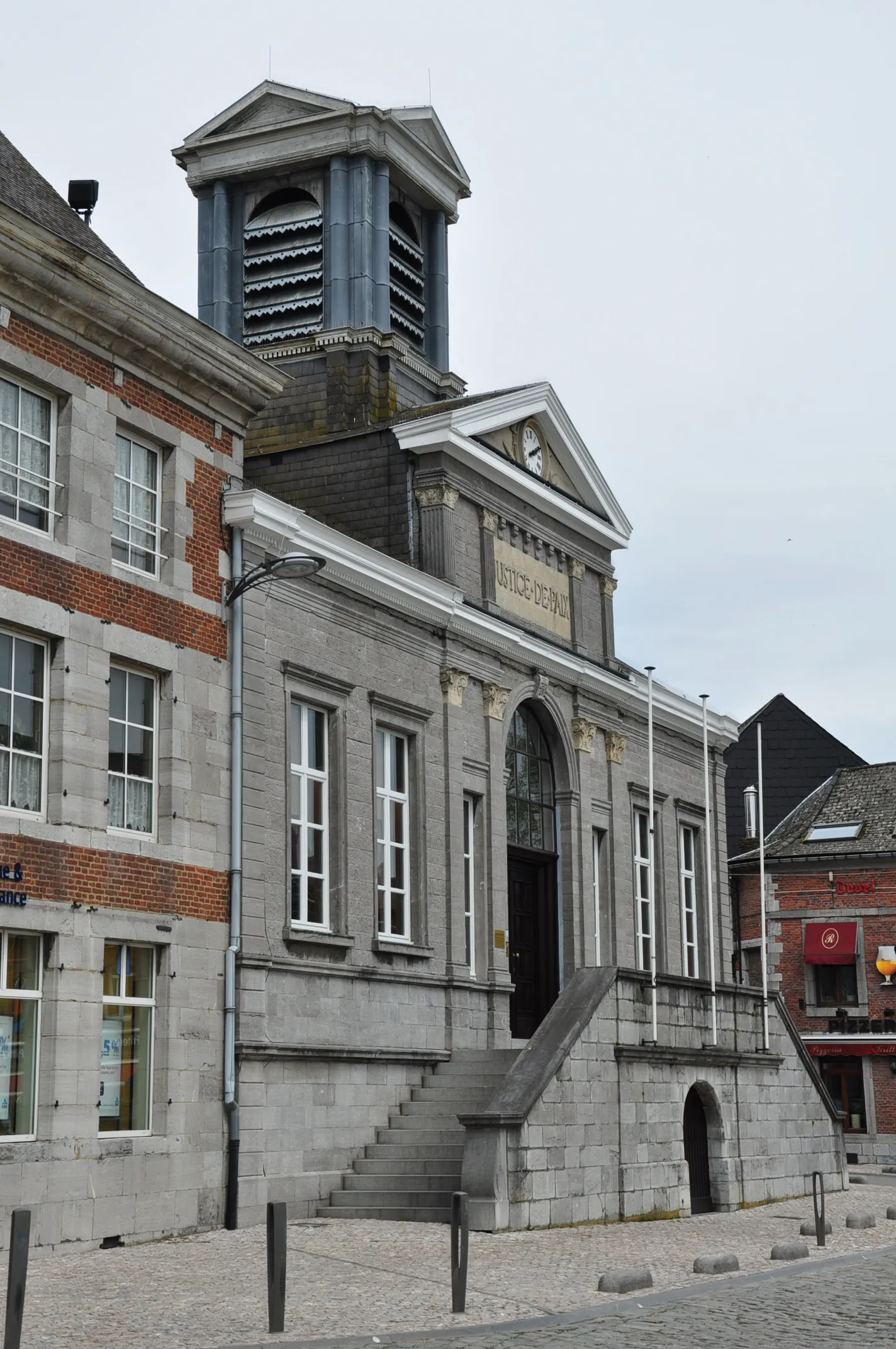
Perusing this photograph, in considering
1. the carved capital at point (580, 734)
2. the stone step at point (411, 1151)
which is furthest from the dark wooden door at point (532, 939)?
the stone step at point (411, 1151)

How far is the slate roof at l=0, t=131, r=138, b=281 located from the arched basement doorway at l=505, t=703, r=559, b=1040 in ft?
30.9

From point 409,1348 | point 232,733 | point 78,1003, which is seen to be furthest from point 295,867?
point 409,1348

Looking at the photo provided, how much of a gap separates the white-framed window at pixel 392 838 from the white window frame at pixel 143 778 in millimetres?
4238

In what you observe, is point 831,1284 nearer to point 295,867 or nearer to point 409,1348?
point 409,1348

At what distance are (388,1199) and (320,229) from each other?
16.6m

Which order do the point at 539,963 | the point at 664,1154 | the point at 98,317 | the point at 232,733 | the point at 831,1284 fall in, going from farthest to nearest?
the point at 539,963
the point at 664,1154
the point at 232,733
the point at 98,317
the point at 831,1284

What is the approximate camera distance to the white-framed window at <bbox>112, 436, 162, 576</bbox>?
19.3 meters

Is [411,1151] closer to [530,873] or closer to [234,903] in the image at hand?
[234,903]

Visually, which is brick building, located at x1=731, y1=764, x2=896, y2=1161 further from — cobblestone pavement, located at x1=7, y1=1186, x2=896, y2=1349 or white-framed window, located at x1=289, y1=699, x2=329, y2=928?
white-framed window, located at x1=289, y1=699, x2=329, y2=928

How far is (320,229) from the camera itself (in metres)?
29.9

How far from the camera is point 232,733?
66.3 ft

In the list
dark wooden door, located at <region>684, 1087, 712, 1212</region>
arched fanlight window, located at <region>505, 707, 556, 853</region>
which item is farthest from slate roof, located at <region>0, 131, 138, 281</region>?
dark wooden door, located at <region>684, 1087, 712, 1212</region>

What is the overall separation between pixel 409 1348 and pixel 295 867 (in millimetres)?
10068

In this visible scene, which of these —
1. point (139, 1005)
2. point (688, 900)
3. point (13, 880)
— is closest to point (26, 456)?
point (13, 880)
